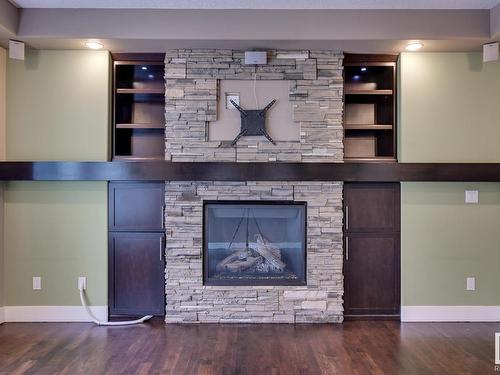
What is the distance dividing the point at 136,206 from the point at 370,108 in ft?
8.11

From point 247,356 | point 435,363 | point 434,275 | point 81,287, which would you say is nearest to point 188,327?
point 247,356

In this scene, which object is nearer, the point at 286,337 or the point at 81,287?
the point at 286,337

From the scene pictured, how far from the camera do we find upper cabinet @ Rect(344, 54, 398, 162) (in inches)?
140

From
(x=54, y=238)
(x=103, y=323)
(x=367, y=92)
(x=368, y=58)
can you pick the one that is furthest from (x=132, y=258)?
(x=368, y=58)

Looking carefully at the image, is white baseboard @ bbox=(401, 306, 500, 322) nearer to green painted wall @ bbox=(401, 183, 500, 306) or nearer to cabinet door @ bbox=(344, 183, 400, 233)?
green painted wall @ bbox=(401, 183, 500, 306)

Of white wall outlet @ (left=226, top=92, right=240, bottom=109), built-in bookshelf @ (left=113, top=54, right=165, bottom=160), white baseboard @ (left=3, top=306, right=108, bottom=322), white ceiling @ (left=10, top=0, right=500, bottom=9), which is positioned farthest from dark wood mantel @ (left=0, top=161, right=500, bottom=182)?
white ceiling @ (left=10, top=0, right=500, bottom=9)

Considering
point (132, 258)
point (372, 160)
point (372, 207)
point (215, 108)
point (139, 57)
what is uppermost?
point (139, 57)

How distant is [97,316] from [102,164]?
1.38 metres

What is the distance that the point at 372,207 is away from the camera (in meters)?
3.52

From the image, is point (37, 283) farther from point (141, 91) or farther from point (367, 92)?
point (367, 92)

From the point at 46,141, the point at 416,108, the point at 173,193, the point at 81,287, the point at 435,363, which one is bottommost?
the point at 435,363

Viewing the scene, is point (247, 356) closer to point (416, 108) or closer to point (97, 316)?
point (97, 316)

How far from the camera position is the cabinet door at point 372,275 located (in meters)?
3.51

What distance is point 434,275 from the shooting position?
349 centimetres
